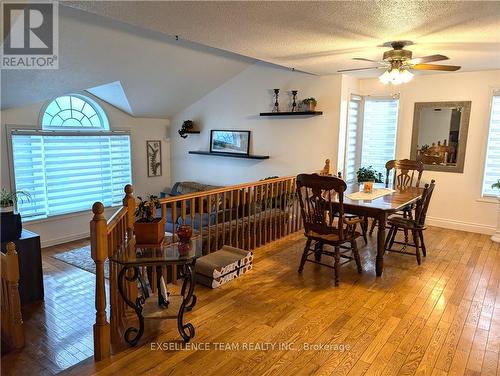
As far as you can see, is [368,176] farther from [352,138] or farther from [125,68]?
[125,68]

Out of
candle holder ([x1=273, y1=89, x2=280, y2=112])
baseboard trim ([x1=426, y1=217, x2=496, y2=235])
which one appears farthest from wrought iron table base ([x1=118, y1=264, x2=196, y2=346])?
baseboard trim ([x1=426, y1=217, x2=496, y2=235])

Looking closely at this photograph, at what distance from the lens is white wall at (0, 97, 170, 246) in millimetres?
5105

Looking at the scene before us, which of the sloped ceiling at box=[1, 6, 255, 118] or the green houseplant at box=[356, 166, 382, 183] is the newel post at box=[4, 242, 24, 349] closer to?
the sloped ceiling at box=[1, 6, 255, 118]

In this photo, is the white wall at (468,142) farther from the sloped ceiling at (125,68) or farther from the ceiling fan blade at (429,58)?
the sloped ceiling at (125,68)

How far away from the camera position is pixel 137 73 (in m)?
5.35

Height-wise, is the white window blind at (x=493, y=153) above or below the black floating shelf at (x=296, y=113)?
below

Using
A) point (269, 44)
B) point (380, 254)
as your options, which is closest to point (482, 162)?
point (380, 254)

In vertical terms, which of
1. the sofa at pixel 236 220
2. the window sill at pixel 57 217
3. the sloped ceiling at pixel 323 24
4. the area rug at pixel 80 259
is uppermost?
the sloped ceiling at pixel 323 24

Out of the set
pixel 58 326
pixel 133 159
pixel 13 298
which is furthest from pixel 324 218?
pixel 133 159

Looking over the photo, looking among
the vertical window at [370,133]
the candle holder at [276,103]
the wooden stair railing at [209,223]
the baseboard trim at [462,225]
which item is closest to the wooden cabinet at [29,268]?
the wooden stair railing at [209,223]

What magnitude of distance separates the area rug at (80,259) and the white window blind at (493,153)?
536cm

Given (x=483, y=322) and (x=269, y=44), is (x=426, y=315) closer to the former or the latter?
(x=483, y=322)

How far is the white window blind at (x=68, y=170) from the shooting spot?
5324 mm

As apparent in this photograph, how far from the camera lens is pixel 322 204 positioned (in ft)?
11.2
